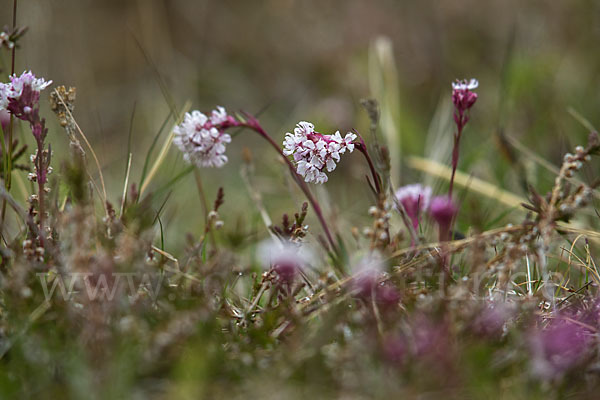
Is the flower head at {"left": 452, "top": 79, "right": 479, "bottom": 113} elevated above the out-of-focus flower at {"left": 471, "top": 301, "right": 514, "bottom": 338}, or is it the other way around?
the flower head at {"left": 452, "top": 79, "right": 479, "bottom": 113}

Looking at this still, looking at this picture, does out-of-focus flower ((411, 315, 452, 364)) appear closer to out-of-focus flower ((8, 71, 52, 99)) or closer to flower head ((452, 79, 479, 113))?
flower head ((452, 79, 479, 113))

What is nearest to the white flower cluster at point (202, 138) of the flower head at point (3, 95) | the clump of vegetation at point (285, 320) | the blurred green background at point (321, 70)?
the clump of vegetation at point (285, 320)

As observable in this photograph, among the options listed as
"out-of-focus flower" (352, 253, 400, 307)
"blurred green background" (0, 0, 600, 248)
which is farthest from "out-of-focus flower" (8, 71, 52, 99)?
"blurred green background" (0, 0, 600, 248)

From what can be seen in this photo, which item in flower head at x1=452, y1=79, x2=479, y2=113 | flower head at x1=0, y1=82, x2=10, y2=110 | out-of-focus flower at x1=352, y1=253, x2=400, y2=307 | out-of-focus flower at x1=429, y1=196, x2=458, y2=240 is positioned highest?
flower head at x1=452, y1=79, x2=479, y2=113

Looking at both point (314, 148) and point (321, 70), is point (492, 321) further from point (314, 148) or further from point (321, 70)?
point (321, 70)

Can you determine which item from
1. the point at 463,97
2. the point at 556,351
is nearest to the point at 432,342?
the point at 556,351

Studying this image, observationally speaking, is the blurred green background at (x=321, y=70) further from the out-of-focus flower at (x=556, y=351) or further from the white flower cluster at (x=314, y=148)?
the out-of-focus flower at (x=556, y=351)

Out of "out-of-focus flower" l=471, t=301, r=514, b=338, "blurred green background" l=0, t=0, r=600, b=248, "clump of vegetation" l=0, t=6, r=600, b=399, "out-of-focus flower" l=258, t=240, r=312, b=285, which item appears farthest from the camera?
"blurred green background" l=0, t=0, r=600, b=248

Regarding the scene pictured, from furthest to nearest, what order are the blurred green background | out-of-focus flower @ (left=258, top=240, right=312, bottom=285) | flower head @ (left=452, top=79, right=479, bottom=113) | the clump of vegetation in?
the blurred green background
flower head @ (left=452, top=79, right=479, bottom=113)
out-of-focus flower @ (left=258, top=240, right=312, bottom=285)
the clump of vegetation
